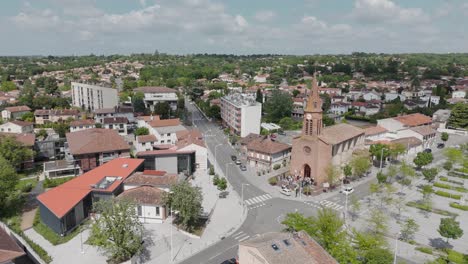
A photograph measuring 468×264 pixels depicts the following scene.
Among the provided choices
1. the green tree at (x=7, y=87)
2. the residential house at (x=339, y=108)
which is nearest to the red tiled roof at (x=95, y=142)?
the residential house at (x=339, y=108)

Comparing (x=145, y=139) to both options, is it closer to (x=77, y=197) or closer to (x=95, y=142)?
(x=95, y=142)

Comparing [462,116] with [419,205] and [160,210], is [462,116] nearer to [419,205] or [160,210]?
[419,205]

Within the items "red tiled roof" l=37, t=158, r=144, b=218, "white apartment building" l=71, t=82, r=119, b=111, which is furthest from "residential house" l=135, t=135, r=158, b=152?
"white apartment building" l=71, t=82, r=119, b=111

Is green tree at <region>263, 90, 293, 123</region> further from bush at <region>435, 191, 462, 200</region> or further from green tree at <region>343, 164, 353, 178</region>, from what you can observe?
bush at <region>435, 191, 462, 200</region>

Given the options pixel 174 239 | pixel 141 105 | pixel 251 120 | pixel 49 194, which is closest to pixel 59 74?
pixel 141 105

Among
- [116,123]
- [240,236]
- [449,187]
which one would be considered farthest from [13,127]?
[449,187]

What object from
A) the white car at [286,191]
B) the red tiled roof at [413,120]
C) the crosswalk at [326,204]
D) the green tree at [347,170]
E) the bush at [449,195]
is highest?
the red tiled roof at [413,120]

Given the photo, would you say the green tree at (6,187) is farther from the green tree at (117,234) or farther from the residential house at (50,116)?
the residential house at (50,116)
